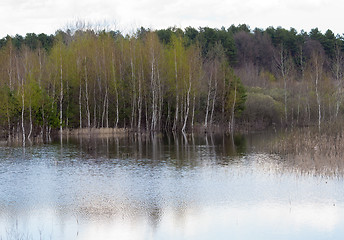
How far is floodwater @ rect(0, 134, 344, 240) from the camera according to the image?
12.0m

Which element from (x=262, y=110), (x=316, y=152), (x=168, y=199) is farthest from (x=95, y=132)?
(x=168, y=199)

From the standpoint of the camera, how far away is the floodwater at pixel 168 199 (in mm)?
12023

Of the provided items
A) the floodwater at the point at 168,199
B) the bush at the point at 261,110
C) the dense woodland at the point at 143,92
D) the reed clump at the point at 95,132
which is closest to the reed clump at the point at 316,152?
the floodwater at the point at 168,199

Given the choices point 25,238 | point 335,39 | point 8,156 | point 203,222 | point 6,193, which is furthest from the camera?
point 335,39

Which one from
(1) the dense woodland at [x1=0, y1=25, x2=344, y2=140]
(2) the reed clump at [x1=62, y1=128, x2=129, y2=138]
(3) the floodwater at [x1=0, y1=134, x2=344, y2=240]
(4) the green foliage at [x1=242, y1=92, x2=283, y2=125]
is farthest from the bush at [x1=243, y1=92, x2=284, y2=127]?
(3) the floodwater at [x1=0, y1=134, x2=344, y2=240]

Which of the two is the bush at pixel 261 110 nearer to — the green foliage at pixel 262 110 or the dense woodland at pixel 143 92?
the green foliage at pixel 262 110

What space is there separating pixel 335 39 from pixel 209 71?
4884 cm

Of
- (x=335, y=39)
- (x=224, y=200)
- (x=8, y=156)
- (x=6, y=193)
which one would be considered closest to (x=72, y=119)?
(x=8, y=156)

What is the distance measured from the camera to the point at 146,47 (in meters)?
47.0

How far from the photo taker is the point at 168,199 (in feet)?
49.9

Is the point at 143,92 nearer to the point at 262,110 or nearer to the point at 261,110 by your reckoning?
the point at 261,110

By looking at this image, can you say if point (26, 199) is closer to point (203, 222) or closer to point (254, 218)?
point (203, 222)

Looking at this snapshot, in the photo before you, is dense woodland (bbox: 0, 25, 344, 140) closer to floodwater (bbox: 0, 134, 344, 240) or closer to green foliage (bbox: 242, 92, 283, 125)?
green foliage (bbox: 242, 92, 283, 125)

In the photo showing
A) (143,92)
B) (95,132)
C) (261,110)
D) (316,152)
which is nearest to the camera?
(316,152)
